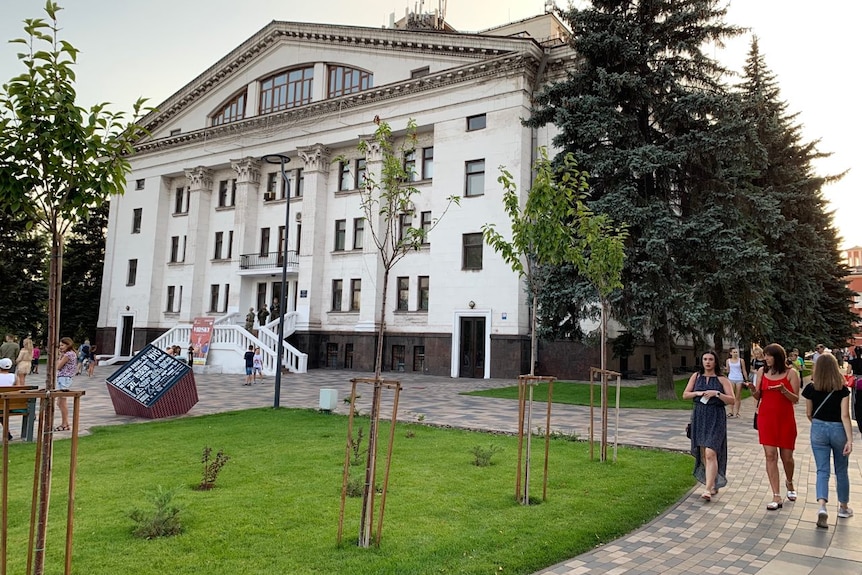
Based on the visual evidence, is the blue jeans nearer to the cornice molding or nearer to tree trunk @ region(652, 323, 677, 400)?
tree trunk @ region(652, 323, 677, 400)

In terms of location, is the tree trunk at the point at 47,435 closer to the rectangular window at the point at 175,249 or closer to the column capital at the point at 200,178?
the column capital at the point at 200,178

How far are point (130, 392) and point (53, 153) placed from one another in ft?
38.4

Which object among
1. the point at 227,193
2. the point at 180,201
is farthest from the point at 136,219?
the point at 227,193

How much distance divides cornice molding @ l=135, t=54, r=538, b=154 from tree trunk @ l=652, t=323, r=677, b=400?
15333 mm

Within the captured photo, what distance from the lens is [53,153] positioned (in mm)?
3801

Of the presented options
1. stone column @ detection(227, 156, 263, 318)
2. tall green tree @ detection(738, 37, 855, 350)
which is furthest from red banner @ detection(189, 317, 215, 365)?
tall green tree @ detection(738, 37, 855, 350)

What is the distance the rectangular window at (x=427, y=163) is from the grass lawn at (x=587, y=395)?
13.7 m

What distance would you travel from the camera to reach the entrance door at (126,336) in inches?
1655

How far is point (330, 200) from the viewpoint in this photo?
3544 centimetres

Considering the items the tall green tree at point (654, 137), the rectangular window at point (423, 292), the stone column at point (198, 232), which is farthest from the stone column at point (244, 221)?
the tall green tree at point (654, 137)

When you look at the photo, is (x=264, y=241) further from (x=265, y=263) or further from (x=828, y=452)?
(x=828, y=452)

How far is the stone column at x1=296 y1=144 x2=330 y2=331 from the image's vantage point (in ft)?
112

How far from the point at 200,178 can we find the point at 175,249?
567cm

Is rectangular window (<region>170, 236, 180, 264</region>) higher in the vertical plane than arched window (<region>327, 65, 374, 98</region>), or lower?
lower
